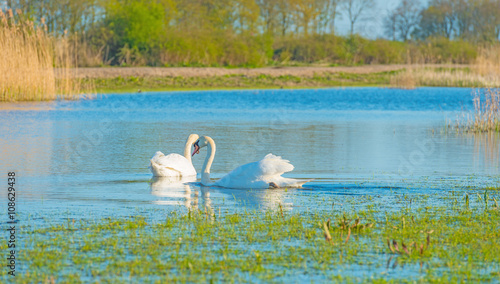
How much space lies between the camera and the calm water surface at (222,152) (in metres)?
9.17

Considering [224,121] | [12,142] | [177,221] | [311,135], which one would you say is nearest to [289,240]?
[177,221]

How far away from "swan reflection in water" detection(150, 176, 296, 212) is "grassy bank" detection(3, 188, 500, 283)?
422 millimetres

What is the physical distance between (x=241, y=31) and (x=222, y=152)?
191ft

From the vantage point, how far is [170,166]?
1089 centimetres

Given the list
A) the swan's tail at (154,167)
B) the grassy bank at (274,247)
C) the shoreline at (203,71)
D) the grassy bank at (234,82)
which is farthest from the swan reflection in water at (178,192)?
the shoreline at (203,71)

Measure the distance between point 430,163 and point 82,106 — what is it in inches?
642

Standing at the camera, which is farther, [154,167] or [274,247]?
[154,167]

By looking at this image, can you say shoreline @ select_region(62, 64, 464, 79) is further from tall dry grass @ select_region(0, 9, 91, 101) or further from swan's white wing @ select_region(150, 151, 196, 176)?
swan's white wing @ select_region(150, 151, 196, 176)

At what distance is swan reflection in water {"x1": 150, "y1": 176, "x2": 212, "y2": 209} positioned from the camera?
8945mm

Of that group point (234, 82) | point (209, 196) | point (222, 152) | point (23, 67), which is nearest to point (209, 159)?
point (209, 196)

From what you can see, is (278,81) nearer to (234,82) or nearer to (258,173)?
(234,82)

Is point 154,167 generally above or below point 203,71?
below

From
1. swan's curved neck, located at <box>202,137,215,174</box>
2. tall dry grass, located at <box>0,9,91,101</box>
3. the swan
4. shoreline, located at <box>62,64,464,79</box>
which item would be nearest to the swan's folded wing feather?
the swan

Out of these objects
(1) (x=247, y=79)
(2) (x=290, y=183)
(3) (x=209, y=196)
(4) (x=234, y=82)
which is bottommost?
(3) (x=209, y=196)
